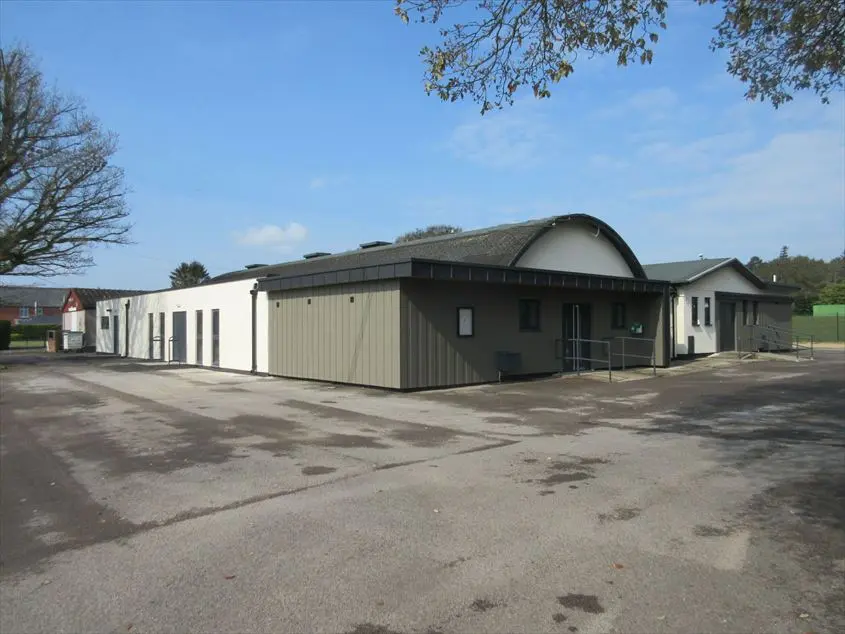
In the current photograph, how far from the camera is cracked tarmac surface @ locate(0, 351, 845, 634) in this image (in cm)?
383

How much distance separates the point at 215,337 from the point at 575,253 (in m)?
13.9

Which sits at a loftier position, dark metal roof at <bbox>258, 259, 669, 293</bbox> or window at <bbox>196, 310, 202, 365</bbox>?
dark metal roof at <bbox>258, 259, 669, 293</bbox>

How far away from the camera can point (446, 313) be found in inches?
650

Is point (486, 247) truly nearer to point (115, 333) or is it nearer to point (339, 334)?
point (339, 334)

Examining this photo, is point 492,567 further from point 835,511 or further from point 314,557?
point 835,511

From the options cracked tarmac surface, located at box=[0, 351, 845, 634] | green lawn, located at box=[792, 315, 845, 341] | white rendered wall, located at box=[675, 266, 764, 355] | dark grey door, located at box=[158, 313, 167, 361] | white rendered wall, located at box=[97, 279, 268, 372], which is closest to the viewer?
cracked tarmac surface, located at box=[0, 351, 845, 634]

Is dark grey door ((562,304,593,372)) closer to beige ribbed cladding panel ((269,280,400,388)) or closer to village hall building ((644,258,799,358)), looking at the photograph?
village hall building ((644,258,799,358))

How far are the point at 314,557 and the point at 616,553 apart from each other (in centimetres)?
226

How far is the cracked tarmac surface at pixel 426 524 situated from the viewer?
3826 millimetres

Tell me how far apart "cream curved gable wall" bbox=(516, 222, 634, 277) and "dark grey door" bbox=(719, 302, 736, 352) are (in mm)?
7890

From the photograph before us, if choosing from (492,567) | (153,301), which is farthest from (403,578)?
(153,301)

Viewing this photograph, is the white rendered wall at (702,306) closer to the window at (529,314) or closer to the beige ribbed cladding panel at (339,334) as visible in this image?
the window at (529,314)

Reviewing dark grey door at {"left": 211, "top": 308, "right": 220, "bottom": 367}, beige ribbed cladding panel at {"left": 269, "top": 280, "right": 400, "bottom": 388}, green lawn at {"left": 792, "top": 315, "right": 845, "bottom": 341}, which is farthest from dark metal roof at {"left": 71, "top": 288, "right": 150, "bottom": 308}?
green lawn at {"left": 792, "top": 315, "right": 845, "bottom": 341}

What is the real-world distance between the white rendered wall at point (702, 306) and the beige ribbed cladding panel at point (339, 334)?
16238mm
